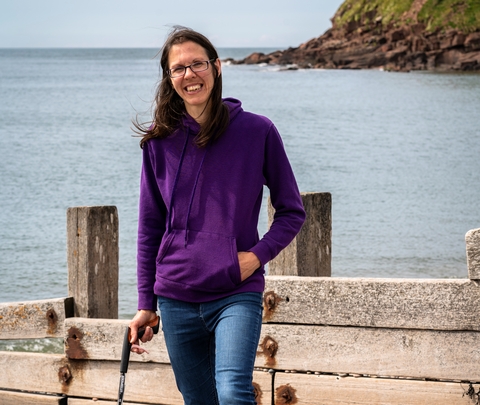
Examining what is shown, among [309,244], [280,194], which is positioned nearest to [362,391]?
[309,244]

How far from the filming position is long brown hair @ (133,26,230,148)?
11.2 feet

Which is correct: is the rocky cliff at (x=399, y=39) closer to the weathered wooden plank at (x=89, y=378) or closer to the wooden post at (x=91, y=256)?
the wooden post at (x=91, y=256)

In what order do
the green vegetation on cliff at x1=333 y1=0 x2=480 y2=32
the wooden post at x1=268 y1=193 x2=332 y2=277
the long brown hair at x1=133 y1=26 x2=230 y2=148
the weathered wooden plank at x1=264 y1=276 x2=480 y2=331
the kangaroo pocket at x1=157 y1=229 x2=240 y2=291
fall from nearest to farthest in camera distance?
the kangaroo pocket at x1=157 y1=229 x2=240 y2=291, the long brown hair at x1=133 y1=26 x2=230 y2=148, the weathered wooden plank at x1=264 y1=276 x2=480 y2=331, the wooden post at x1=268 y1=193 x2=332 y2=277, the green vegetation on cliff at x1=333 y1=0 x2=480 y2=32

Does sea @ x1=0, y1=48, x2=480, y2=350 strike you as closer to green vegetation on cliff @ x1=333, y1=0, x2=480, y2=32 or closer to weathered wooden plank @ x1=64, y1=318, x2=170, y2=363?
weathered wooden plank @ x1=64, y1=318, x2=170, y2=363

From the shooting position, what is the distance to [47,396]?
5.07 meters

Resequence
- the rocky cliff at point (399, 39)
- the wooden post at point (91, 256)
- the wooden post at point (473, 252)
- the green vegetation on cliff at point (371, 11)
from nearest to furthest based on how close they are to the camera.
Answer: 1. the wooden post at point (473, 252)
2. the wooden post at point (91, 256)
3. the rocky cliff at point (399, 39)
4. the green vegetation on cliff at point (371, 11)

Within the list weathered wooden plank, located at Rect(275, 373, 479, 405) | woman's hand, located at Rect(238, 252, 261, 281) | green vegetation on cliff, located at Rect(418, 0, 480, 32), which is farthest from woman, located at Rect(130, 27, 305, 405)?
green vegetation on cliff, located at Rect(418, 0, 480, 32)

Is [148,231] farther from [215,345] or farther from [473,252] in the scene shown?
[473,252]

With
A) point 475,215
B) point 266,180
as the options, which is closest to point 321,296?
point 266,180

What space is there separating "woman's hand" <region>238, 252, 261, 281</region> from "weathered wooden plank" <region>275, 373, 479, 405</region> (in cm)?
144

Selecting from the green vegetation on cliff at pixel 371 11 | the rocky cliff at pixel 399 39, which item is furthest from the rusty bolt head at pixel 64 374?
the green vegetation on cliff at pixel 371 11

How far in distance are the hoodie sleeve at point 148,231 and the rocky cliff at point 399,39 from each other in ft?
282

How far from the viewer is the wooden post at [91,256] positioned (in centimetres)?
500

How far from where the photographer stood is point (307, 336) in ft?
14.9
